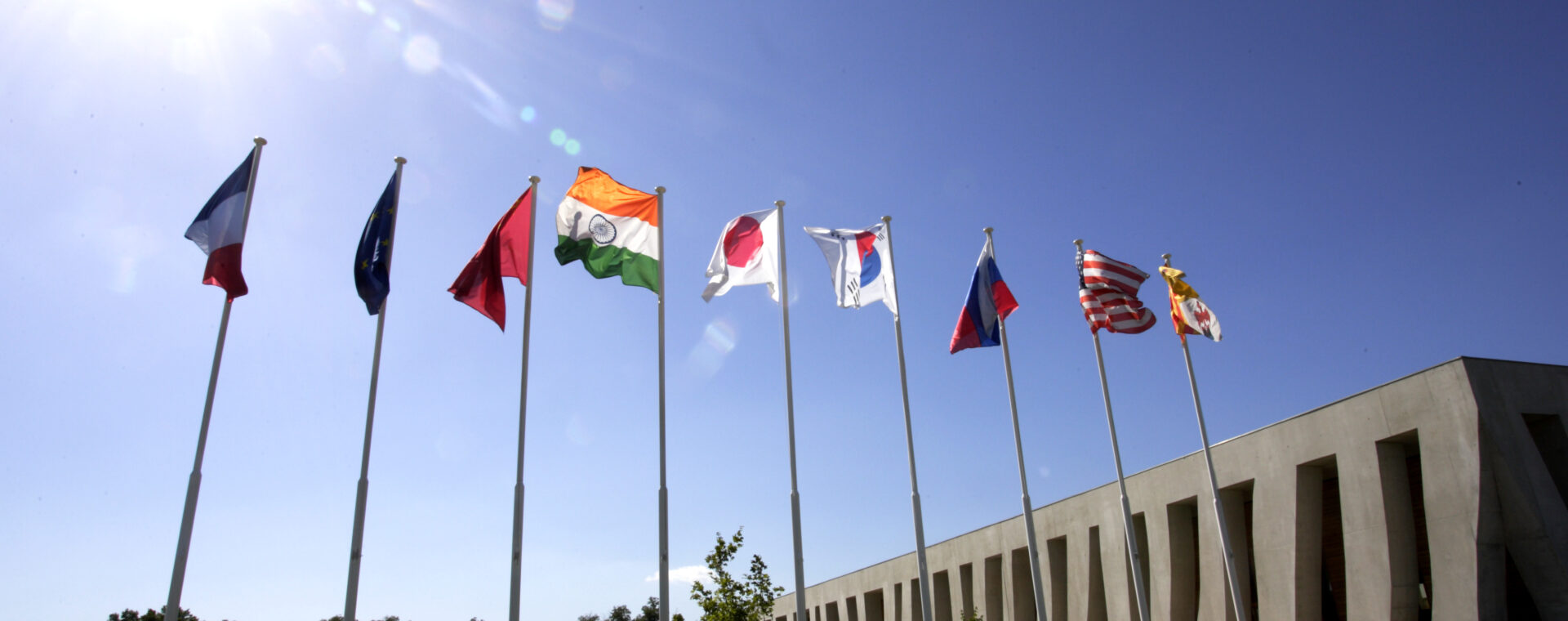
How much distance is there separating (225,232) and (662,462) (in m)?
8.74

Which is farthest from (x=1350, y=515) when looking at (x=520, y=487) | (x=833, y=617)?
(x=833, y=617)

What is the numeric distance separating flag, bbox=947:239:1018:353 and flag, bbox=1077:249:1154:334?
2.42 m

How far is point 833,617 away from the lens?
5512 cm

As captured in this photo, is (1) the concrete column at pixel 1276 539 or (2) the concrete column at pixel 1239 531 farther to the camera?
(2) the concrete column at pixel 1239 531

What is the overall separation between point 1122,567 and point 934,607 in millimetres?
14241

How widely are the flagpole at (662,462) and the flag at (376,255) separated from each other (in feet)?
16.4

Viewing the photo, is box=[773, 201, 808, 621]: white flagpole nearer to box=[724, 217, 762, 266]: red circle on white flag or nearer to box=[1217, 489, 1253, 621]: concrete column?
box=[724, 217, 762, 266]: red circle on white flag

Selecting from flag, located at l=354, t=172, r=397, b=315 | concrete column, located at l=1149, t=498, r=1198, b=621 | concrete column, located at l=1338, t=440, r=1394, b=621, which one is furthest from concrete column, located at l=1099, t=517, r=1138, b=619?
flag, located at l=354, t=172, r=397, b=315

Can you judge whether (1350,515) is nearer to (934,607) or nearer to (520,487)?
(520,487)

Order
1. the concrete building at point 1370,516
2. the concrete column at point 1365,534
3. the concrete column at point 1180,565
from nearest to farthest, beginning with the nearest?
the concrete building at point 1370,516, the concrete column at point 1365,534, the concrete column at point 1180,565

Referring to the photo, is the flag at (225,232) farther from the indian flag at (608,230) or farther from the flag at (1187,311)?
the flag at (1187,311)

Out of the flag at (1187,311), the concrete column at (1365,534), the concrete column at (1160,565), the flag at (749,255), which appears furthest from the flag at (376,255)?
the concrete column at (1160,565)

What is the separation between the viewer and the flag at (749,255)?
1930 centimetres

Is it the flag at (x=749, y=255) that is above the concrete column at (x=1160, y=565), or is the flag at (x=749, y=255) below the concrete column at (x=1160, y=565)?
above
